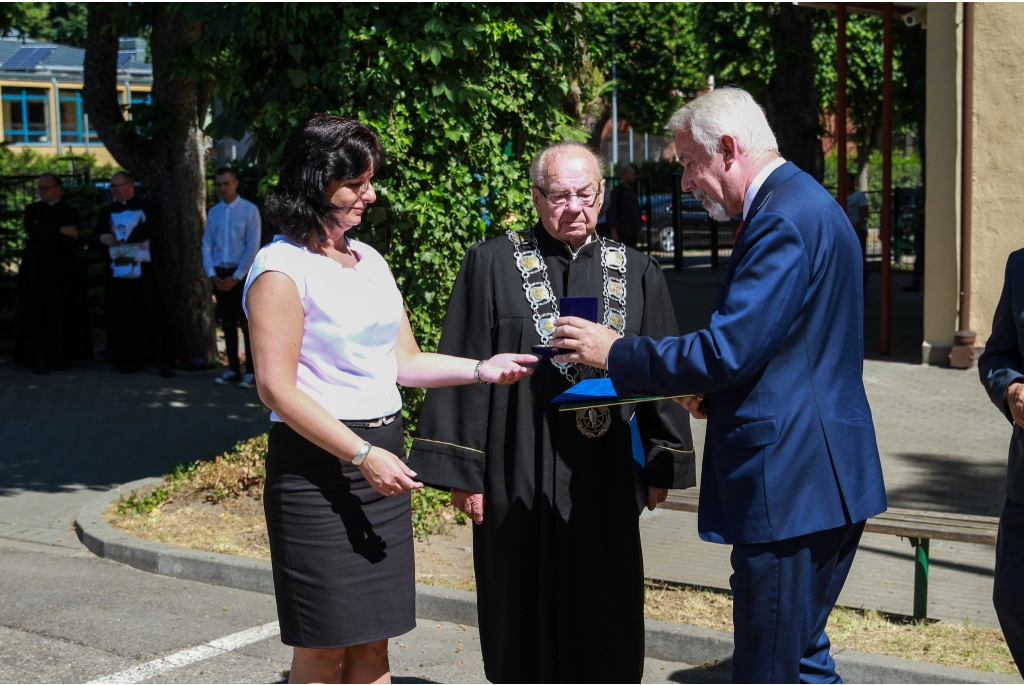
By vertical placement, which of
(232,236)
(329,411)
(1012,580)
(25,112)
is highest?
(25,112)

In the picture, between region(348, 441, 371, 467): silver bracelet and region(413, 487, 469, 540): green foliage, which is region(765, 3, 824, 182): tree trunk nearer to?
region(413, 487, 469, 540): green foliage

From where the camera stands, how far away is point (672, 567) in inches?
229

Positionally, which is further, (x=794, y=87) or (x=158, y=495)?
(x=794, y=87)

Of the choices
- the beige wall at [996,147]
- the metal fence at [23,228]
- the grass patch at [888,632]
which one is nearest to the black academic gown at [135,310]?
the metal fence at [23,228]

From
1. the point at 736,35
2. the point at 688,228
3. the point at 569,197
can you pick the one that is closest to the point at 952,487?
the point at 569,197

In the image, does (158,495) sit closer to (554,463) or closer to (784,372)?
(554,463)

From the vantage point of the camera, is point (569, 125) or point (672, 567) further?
point (569, 125)

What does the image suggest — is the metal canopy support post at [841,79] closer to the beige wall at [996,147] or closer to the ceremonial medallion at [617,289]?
the beige wall at [996,147]

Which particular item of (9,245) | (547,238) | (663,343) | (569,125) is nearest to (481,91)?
(569,125)

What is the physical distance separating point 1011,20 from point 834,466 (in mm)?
8528

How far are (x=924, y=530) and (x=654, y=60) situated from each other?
40.1 meters

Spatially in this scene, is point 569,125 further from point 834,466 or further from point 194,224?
point 194,224

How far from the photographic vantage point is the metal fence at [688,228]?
22.3 meters

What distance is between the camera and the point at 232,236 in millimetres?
10977
